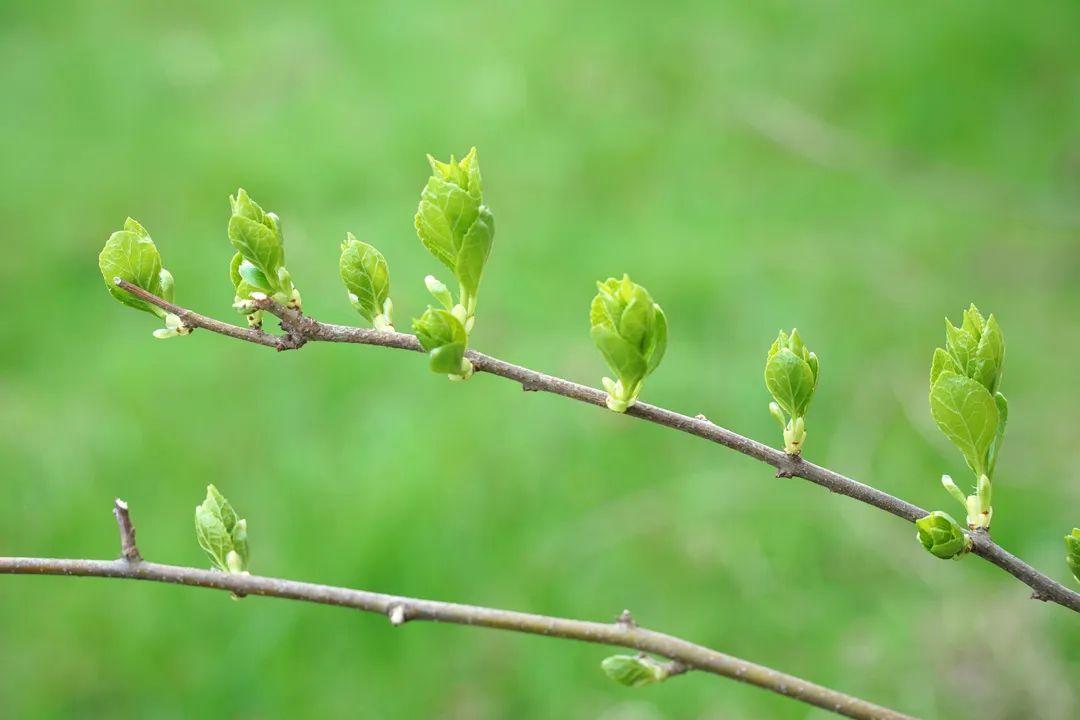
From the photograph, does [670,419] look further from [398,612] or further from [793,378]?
[398,612]

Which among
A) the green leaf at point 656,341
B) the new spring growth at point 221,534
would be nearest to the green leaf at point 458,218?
the green leaf at point 656,341

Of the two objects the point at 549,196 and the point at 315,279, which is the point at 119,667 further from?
the point at 549,196

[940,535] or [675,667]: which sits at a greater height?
[940,535]

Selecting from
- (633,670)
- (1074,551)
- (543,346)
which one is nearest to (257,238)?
(633,670)

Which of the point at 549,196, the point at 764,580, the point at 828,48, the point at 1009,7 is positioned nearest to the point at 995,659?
the point at 764,580

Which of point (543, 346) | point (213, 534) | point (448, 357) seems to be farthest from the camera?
point (543, 346)

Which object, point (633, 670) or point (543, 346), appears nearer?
point (633, 670)

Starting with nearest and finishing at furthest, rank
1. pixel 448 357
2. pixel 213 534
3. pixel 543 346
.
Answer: pixel 448 357
pixel 213 534
pixel 543 346

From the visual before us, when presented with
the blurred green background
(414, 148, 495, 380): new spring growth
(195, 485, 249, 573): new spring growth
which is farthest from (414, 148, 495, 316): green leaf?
the blurred green background

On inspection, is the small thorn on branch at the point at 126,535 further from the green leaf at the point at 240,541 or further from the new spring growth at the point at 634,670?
the new spring growth at the point at 634,670
